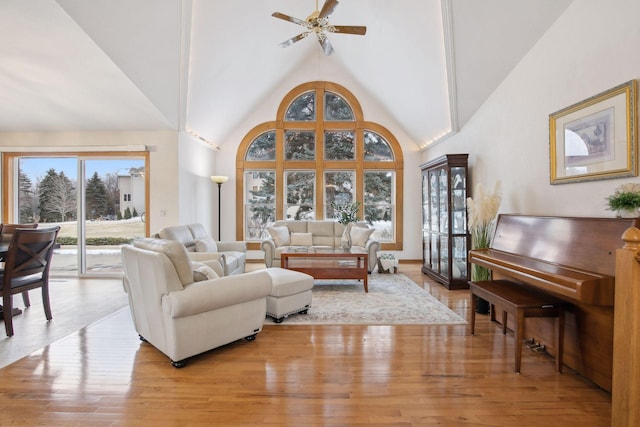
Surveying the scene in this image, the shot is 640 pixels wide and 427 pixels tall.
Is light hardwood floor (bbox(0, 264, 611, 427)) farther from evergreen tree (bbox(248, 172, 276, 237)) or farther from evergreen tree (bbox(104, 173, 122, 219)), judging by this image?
evergreen tree (bbox(248, 172, 276, 237))

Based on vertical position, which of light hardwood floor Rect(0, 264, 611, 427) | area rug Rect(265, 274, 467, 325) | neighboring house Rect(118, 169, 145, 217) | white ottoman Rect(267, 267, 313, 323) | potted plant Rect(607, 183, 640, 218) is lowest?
light hardwood floor Rect(0, 264, 611, 427)

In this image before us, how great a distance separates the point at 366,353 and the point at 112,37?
4361 millimetres

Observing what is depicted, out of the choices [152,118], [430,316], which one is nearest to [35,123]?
[152,118]

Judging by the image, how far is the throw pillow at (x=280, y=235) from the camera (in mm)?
6188

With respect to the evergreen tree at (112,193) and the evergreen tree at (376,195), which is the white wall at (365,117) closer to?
the evergreen tree at (376,195)

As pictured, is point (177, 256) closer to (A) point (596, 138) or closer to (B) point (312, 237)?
(A) point (596, 138)

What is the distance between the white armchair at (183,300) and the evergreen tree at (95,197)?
11.2 ft

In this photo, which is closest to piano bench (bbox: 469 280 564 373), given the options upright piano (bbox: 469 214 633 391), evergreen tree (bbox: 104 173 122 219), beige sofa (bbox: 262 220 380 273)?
upright piano (bbox: 469 214 633 391)

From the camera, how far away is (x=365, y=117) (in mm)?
7379

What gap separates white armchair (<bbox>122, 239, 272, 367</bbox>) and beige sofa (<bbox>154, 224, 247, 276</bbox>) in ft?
4.53

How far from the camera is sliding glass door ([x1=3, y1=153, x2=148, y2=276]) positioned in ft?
18.4

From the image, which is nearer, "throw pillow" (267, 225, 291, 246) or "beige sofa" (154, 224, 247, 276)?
"beige sofa" (154, 224, 247, 276)

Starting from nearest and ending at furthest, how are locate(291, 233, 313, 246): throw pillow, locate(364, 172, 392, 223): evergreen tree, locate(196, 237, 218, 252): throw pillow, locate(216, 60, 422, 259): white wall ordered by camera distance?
locate(196, 237, 218, 252): throw pillow, locate(291, 233, 313, 246): throw pillow, locate(216, 60, 422, 259): white wall, locate(364, 172, 392, 223): evergreen tree

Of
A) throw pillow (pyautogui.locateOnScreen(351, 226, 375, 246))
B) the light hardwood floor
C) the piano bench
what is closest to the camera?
the light hardwood floor
